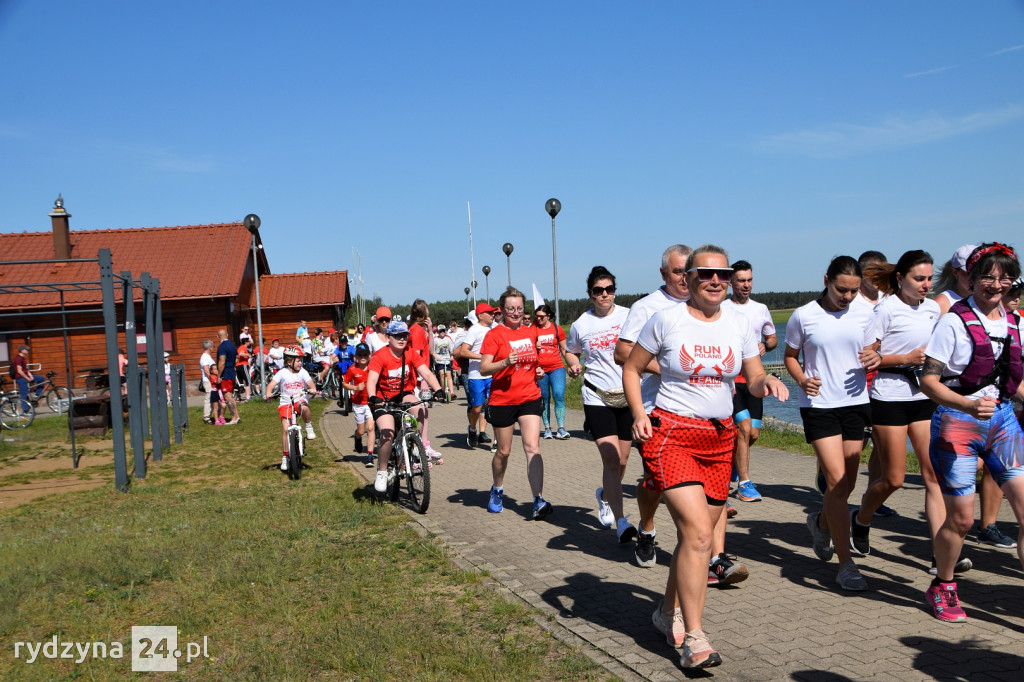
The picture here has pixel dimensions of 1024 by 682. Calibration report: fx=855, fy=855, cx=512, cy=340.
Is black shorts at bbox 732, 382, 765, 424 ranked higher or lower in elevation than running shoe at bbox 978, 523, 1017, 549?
higher

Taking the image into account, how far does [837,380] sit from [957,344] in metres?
0.99

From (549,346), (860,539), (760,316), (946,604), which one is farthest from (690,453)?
(549,346)

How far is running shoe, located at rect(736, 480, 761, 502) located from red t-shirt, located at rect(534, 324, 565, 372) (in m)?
3.01

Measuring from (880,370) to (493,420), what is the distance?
348 centimetres

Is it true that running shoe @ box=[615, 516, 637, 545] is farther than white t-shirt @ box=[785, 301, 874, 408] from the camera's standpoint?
Yes

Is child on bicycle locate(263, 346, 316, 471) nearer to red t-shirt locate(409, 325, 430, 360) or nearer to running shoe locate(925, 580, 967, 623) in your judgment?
red t-shirt locate(409, 325, 430, 360)

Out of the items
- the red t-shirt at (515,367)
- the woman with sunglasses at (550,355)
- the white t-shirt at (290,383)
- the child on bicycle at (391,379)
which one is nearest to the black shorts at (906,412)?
the red t-shirt at (515,367)

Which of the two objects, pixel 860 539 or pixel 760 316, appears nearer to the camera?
pixel 860 539

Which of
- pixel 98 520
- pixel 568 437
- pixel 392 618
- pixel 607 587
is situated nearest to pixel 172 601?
pixel 392 618

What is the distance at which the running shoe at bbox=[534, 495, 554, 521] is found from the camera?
777 cm

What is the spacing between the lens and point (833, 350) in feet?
18.4

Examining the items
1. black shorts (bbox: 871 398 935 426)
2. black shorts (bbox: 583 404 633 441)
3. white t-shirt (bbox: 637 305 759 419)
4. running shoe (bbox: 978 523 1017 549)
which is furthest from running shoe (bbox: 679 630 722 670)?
running shoe (bbox: 978 523 1017 549)

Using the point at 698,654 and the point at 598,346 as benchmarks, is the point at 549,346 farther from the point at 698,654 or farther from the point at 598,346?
the point at 698,654

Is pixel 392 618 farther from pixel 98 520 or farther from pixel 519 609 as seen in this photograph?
pixel 98 520
